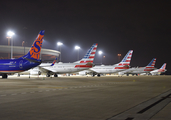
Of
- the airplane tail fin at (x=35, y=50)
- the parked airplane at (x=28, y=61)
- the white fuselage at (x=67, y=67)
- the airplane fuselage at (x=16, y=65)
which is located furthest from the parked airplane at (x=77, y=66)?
the airplane tail fin at (x=35, y=50)

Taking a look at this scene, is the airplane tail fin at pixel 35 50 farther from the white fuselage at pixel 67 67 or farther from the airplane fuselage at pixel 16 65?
the white fuselage at pixel 67 67

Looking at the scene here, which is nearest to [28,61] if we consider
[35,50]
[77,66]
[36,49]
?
[35,50]

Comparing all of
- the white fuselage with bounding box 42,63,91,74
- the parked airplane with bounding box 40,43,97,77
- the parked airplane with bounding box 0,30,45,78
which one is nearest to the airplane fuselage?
the parked airplane with bounding box 0,30,45,78

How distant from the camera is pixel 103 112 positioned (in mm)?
10000

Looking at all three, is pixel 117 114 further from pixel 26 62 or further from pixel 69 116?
pixel 26 62

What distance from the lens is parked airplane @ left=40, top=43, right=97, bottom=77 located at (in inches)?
2424

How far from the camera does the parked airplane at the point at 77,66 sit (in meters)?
61.6

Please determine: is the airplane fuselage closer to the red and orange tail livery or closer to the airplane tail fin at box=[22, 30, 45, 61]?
the airplane tail fin at box=[22, 30, 45, 61]

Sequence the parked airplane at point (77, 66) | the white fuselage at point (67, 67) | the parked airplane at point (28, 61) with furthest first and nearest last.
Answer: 1. the white fuselage at point (67, 67)
2. the parked airplane at point (77, 66)
3. the parked airplane at point (28, 61)

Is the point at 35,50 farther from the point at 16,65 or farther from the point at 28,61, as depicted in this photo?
the point at 16,65

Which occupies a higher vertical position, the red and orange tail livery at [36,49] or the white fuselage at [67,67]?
the red and orange tail livery at [36,49]

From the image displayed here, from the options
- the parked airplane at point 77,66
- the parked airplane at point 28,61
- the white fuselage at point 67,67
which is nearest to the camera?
the parked airplane at point 28,61

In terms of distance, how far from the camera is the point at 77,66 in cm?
6194

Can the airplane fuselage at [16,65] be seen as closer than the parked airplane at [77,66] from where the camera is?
Yes
